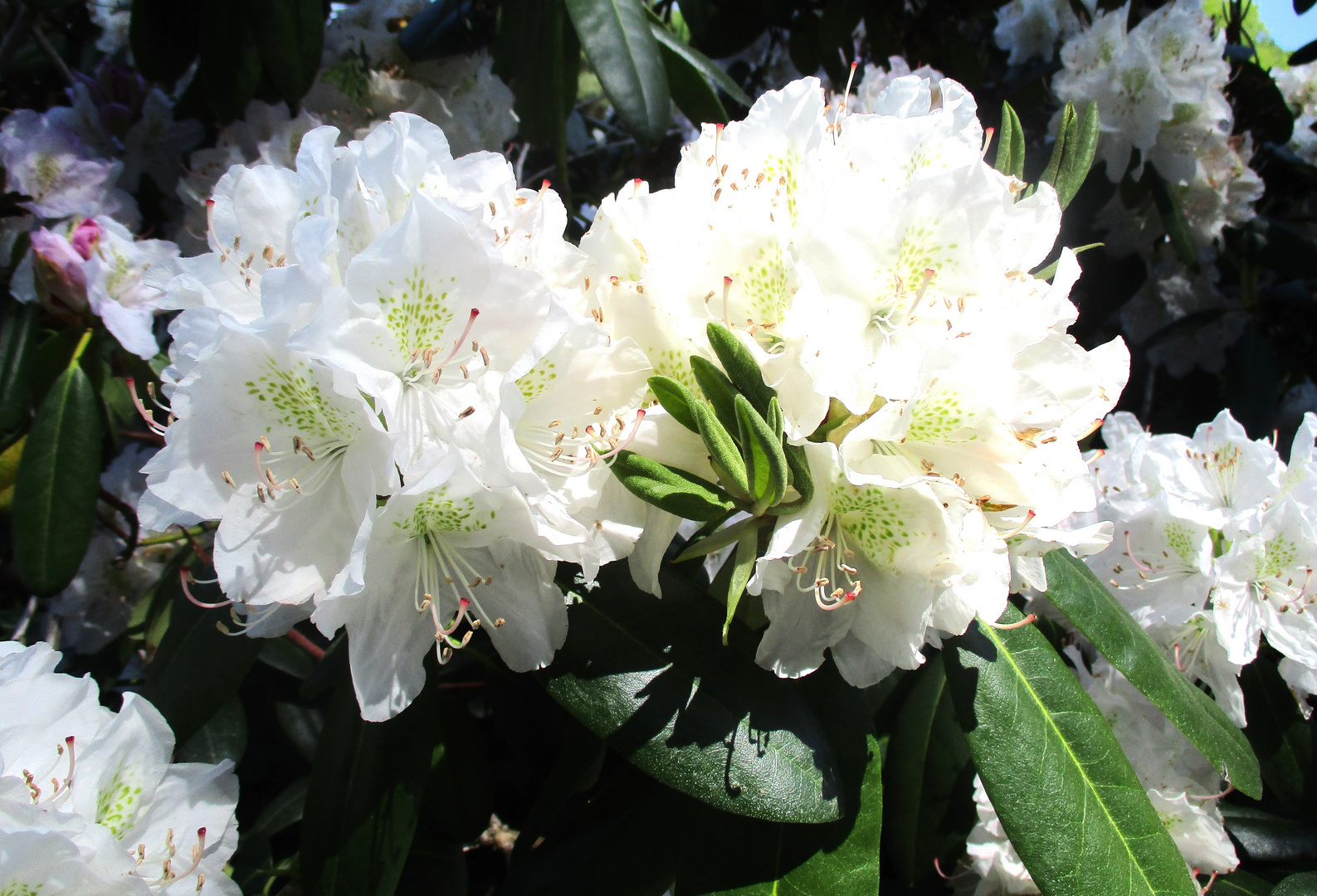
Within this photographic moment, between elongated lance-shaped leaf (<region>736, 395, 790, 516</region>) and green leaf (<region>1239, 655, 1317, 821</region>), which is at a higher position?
elongated lance-shaped leaf (<region>736, 395, 790, 516</region>)

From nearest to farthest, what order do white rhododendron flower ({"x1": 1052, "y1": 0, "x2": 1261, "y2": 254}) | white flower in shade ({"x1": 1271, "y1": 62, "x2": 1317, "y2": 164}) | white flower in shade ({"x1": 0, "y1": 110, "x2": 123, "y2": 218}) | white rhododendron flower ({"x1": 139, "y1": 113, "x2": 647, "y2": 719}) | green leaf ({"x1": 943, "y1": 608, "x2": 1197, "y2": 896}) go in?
white rhododendron flower ({"x1": 139, "y1": 113, "x2": 647, "y2": 719})
green leaf ({"x1": 943, "y1": 608, "x2": 1197, "y2": 896})
white flower in shade ({"x1": 0, "y1": 110, "x2": 123, "y2": 218})
white rhododendron flower ({"x1": 1052, "y1": 0, "x2": 1261, "y2": 254})
white flower in shade ({"x1": 1271, "y1": 62, "x2": 1317, "y2": 164})

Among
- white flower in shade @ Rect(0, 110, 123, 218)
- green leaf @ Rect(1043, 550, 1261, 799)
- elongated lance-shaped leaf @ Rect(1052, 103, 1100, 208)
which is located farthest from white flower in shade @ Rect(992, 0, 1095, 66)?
white flower in shade @ Rect(0, 110, 123, 218)

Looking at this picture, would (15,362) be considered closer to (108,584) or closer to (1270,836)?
(108,584)

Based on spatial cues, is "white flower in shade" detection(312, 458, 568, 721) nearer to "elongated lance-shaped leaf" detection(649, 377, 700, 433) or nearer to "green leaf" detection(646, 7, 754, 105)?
"elongated lance-shaped leaf" detection(649, 377, 700, 433)

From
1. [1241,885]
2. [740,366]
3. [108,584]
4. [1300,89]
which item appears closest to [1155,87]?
[1300,89]

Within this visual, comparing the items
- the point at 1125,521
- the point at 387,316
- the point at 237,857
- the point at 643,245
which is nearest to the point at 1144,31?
the point at 1125,521

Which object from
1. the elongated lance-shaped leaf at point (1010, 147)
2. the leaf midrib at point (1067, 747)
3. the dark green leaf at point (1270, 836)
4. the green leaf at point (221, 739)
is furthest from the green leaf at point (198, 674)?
the dark green leaf at point (1270, 836)

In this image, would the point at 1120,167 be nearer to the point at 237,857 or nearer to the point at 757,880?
the point at 757,880
